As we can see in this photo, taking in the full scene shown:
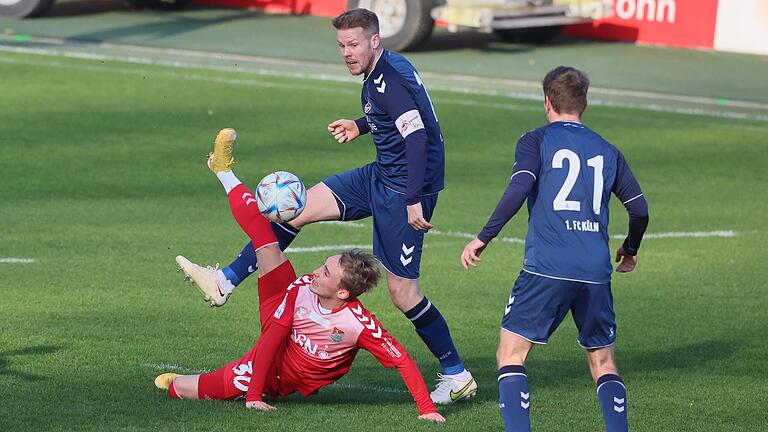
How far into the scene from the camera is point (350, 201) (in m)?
7.77

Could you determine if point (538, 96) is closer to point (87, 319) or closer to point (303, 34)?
point (303, 34)

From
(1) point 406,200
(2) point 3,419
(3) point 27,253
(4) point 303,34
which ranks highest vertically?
(1) point 406,200

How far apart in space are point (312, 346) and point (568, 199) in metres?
1.52

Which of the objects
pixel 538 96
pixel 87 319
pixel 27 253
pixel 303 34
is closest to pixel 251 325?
pixel 87 319

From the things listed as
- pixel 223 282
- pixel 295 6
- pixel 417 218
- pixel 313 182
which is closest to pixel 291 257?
pixel 313 182

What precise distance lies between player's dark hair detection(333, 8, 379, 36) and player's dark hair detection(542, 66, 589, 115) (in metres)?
1.47

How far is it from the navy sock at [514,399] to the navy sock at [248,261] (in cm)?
183

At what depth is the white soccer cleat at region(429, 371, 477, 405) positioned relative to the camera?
727 centimetres

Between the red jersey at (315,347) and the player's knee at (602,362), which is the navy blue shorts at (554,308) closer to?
the player's knee at (602,362)

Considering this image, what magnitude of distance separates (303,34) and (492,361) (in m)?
15.7

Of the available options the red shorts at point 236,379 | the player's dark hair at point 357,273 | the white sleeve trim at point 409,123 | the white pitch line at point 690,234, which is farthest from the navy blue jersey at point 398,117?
the white pitch line at point 690,234

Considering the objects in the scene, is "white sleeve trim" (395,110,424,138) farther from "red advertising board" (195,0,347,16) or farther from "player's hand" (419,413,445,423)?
"red advertising board" (195,0,347,16)

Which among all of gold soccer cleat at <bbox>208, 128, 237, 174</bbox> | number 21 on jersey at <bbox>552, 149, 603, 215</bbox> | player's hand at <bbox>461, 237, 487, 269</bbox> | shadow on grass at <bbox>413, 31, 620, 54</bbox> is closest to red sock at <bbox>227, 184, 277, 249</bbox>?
gold soccer cleat at <bbox>208, 128, 237, 174</bbox>

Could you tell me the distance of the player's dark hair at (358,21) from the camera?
728cm
